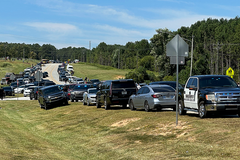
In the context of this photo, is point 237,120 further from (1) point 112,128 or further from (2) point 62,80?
(2) point 62,80

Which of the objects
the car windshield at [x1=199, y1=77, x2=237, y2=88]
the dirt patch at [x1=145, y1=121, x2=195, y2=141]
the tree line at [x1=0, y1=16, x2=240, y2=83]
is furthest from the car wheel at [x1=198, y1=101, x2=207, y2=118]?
the tree line at [x1=0, y1=16, x2=240, y2=83]

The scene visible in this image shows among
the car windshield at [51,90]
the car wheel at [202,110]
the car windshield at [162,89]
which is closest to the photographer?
the car wheel at [202,110]

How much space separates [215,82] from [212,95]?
1214 mm

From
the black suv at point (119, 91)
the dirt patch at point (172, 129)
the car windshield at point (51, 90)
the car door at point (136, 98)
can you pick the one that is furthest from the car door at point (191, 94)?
the car windshield at point (51, 90)

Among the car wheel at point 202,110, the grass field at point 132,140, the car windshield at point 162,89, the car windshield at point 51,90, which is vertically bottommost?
the grass field at point 132,140

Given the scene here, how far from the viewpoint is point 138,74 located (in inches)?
3041

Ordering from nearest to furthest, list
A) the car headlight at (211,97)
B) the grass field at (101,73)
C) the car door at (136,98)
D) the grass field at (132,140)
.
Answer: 1. the grass field at (132,140)
2. the car headlight at (211,97)
3. the car door at (136,98)
4. the grass field at (101,73)

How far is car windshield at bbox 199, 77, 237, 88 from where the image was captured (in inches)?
646

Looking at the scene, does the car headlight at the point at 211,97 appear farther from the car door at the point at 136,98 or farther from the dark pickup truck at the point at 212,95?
the car door at the point at 136,98

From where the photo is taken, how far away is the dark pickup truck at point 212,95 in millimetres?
15344

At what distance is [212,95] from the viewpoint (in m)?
15.5

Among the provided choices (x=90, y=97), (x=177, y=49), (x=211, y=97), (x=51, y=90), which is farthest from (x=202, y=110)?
(x=51, y=90)

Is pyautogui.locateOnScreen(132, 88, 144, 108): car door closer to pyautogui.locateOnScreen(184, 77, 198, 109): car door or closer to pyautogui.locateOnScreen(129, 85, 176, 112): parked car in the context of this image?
pyautogui.locateOnScreen(129, 85, 176, 112): parked car

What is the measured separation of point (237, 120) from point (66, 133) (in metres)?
8.64
